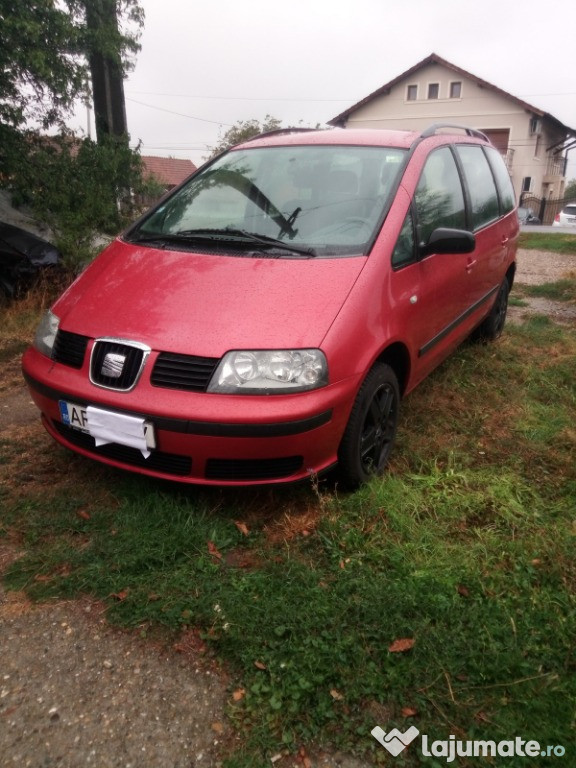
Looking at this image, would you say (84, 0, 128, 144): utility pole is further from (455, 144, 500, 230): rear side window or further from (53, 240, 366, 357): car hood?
(53, 240, 366, 357): car hood

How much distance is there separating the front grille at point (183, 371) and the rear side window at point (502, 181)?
3.33 meters

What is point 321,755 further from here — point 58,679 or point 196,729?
point 58,679

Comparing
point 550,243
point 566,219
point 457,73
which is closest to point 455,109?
point 457,73

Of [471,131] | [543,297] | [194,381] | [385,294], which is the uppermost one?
[471,131]

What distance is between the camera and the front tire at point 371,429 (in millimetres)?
2521

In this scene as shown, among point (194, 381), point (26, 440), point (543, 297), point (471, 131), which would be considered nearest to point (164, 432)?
point (194, 381)

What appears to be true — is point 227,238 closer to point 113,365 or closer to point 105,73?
point 113,365

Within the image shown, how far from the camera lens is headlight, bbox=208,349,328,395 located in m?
2.23

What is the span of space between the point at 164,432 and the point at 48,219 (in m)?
4.29

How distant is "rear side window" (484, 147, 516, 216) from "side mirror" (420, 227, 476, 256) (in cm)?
189

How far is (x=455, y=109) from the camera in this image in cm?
3778

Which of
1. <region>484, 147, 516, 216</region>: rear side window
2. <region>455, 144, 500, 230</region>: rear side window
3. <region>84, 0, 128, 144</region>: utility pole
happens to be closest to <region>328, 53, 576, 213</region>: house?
<region>84, 0, 128, 144</region>: utility pole

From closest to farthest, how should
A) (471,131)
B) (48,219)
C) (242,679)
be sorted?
1. (242,679)
2. (471,131)
3. (48,219)

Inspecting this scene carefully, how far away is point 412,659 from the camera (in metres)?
1.84
